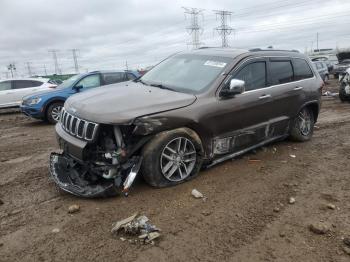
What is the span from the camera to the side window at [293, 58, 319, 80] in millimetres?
6675

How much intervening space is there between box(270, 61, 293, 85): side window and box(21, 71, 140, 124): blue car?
22.5 ft

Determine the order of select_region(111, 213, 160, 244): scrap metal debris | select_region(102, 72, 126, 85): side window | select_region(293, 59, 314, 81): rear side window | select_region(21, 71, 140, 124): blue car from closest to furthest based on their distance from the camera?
select_region(111, 213, 160, 244): scrap metal debris, select_region(293, 59, 314, 81): rear side window, select_region(21, 71, 140, 124): blue car, select_region(102, 72, 126, 85): side window

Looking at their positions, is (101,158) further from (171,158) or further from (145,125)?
(171,158)

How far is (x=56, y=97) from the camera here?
1142 centimetres

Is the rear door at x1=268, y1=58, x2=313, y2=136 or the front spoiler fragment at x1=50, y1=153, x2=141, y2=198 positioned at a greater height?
the rear door at x1=268, y1=58, x2=313, y2=136

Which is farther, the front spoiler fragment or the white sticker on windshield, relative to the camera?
the white sticker on windshield

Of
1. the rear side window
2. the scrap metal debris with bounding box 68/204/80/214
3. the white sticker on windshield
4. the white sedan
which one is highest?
the white sticker on windshield

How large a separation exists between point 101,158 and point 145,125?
0.69 meters

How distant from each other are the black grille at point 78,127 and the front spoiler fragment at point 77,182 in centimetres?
45

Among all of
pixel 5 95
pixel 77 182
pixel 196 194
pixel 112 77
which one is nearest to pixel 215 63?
pixel 196 194

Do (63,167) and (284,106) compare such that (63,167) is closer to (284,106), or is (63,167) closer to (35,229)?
(35,229)

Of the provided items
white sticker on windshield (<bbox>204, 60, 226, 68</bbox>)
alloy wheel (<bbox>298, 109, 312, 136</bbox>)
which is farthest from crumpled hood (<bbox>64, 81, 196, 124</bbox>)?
alloy wheel (<bbox>298, 109, 312, 136</bbox>)

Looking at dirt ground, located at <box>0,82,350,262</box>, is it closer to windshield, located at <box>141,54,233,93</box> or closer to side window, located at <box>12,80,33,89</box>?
windshield, located at <box>141,54,233,93</box>

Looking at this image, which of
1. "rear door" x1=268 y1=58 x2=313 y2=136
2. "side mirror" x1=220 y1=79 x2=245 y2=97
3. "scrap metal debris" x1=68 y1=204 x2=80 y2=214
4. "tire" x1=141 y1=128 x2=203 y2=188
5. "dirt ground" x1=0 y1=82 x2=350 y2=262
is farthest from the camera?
"rear door" x1=268 y1=58 x2=313 y2=136
